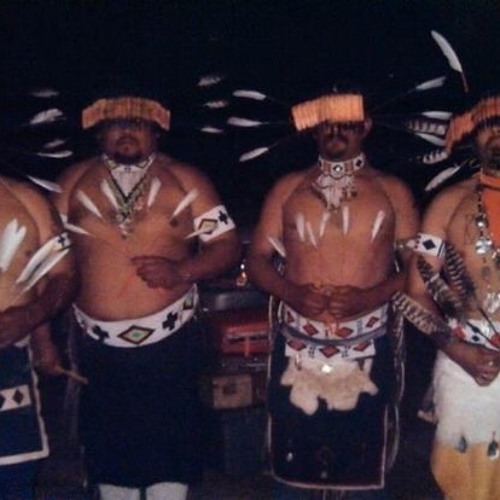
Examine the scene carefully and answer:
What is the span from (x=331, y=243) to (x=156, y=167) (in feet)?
2.95

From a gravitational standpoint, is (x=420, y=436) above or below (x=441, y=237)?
below

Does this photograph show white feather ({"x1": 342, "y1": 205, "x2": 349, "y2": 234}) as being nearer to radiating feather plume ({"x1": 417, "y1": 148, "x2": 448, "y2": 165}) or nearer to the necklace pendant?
radiating feather plume ({"x1": 417, "y1": 148, "x2": 448, "y2": 165})

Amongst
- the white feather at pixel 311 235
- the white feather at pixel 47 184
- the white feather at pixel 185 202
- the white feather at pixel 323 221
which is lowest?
the white feather at pixel 311 235

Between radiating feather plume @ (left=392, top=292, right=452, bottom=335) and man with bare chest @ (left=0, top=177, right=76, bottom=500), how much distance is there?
4.92 ft

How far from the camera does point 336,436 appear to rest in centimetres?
570

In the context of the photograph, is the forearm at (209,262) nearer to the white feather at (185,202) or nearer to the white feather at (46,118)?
the white feather at (185,202)

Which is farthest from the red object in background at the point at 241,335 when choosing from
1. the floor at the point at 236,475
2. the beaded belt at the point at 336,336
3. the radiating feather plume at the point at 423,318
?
the radiating feather plume at the point at 423,318

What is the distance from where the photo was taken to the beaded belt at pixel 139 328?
5613 mm

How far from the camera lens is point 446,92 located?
8164mm

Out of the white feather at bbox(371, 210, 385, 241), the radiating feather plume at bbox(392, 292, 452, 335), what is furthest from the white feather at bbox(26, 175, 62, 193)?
the radiating feather plume at bbox(392, 292, 452, 335)

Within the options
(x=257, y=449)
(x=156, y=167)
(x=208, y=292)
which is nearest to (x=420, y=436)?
(x=257, y=449)

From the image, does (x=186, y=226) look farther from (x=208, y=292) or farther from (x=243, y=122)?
(x=208, y=292)

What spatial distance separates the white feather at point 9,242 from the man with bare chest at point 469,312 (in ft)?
5.78

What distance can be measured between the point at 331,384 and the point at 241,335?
1.01 meters
